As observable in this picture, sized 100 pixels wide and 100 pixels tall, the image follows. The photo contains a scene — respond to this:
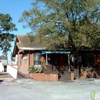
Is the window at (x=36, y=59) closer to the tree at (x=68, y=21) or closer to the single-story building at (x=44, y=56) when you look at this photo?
the single-story building at (x=44, y=56)

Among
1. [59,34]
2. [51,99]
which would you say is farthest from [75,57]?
[51,99]

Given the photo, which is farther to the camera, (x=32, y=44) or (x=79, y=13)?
(x=32, y=44)

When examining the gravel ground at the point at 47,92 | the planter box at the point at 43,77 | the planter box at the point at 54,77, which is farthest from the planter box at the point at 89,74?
the gravel ground at the point at 47,92

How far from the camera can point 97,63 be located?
26344 millimetres

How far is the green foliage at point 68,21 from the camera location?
19.5 meters

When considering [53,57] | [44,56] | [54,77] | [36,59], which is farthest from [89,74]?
[36,59]

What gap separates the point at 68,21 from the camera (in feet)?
66.7

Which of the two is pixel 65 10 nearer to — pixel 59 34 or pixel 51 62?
pixel 59 34

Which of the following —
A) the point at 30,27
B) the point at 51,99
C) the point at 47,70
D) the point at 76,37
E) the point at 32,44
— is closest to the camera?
the point at 51,99

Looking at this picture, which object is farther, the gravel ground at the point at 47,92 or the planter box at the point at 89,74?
the planter box at the point at 89,74

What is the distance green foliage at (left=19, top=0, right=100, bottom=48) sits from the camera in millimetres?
19453

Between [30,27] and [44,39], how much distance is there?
6.41ft

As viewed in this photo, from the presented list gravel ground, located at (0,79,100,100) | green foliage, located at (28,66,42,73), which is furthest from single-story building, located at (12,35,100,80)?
gravel ground, located at (0,79,100,100)

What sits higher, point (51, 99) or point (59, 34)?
point (59, 34)
